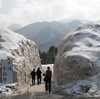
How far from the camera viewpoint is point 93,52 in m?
25.4

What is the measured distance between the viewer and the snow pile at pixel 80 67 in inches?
879

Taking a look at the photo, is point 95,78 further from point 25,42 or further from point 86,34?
point 25,42

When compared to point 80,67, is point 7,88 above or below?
below

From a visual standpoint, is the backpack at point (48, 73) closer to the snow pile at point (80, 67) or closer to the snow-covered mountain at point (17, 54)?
the snow pile at point (80, 67)

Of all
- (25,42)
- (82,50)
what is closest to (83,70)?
(82,50)

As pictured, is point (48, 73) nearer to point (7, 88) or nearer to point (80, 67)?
point (80, 67)

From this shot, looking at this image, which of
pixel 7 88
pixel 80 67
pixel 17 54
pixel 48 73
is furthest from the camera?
pixel 17 54

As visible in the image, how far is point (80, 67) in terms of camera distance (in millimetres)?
23625

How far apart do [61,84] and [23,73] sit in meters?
5.39

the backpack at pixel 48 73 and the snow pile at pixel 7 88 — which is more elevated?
the backpack at pixel 48 73

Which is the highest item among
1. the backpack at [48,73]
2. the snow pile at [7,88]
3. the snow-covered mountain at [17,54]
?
the snow-covered mountain at [17,54]

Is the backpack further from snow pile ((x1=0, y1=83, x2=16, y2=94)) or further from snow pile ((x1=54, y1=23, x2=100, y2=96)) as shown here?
snow pile ((x1=0, y1=83, x2=16, y2=94))

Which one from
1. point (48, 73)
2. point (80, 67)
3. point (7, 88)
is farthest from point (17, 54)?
point (48, 73)

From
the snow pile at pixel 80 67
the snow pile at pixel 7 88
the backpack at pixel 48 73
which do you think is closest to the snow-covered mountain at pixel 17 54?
the snow pile at pixel 7 88
